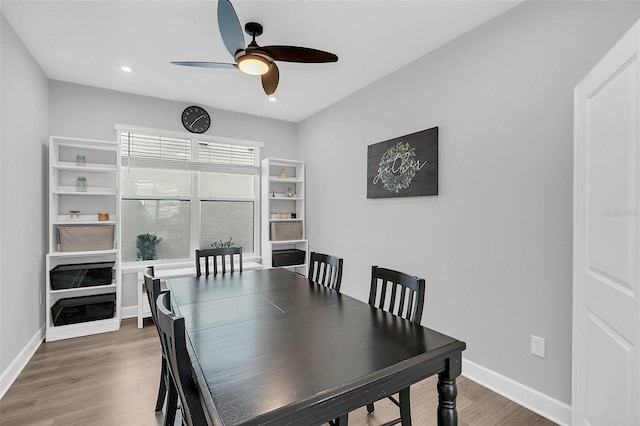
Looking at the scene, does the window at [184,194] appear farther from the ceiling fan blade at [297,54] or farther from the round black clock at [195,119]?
the ceiling fan blade at [297,54]

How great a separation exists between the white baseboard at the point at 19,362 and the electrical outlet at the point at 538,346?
366 centimetres

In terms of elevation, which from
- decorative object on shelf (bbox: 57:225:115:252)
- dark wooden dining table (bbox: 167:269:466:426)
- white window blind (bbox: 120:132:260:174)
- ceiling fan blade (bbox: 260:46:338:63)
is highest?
ceiling fan blade (bbox: 260:46:338:63)

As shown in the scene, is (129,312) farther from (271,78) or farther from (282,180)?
→ (271,78)

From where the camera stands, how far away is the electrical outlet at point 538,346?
202 centimetres

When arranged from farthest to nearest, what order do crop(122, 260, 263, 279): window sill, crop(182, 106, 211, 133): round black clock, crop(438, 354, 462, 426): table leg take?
1. crop(182, 106, 211, 133): round black clock
2. crop(122, 260, 263, 279): window sill
3. crop(438, 354, 462, 426): table leg

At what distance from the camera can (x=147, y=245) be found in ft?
13.2

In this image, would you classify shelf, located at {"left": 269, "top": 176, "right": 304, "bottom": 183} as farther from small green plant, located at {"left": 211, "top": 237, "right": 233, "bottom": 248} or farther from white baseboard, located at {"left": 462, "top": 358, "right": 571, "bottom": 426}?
white baseboard, located at {"left": 462, "top": 358, "right": 571, "bottom": 426}

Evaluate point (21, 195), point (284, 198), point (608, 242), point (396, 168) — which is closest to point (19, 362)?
point (21, 195)

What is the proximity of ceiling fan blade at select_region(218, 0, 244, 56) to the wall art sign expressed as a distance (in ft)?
5.57

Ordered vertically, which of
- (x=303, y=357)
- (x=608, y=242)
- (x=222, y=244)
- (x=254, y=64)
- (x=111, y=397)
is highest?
(x=254, y=64)

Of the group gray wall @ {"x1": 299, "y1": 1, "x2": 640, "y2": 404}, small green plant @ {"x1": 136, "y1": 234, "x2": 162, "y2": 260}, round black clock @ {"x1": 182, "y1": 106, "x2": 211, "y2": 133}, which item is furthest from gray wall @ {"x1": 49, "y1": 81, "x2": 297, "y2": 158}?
gray wall @ {"x1": 299, "y1": 1, "x2": 640, "y2": 404}

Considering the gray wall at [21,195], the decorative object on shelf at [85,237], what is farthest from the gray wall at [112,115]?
the decorative object on shelf at [85,237]

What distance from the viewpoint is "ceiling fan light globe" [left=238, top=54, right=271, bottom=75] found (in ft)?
6.68

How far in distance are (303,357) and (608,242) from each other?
1.40 metres
